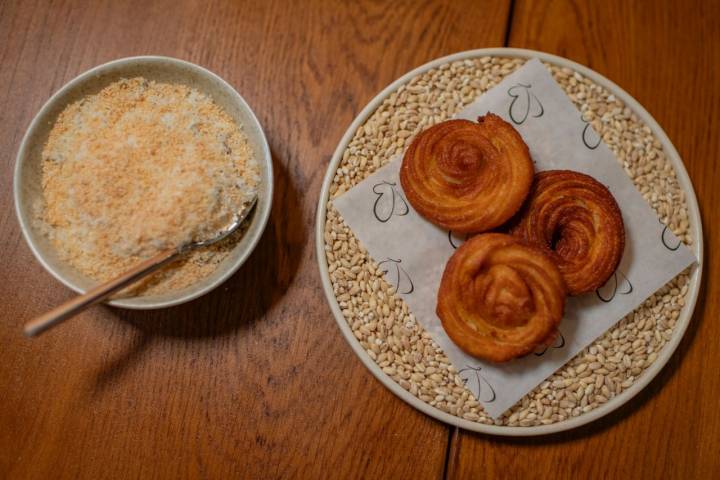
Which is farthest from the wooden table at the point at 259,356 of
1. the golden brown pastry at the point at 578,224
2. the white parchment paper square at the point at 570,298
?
the golden brown pastry at the point at 578,224

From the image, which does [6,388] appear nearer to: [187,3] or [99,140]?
[99,140]

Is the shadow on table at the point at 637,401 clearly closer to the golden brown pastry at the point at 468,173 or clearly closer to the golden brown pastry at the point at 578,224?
the golden brown pastry at the point at 578,224

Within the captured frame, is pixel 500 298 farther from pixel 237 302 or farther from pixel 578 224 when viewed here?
pixel 237 302

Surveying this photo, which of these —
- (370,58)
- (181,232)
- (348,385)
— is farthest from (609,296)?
(181,232)

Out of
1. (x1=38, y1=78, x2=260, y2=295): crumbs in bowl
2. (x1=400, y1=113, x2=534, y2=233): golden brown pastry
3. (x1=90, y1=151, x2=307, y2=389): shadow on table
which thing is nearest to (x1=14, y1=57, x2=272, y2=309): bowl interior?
(x1=38, y1=78, x2=260, y2=295): crumbs in bowl

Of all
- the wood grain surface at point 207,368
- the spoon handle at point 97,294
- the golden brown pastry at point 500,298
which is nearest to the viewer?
the spoon handle at point 97,294

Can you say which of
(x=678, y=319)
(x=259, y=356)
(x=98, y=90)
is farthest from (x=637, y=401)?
(x=98, y=90)
